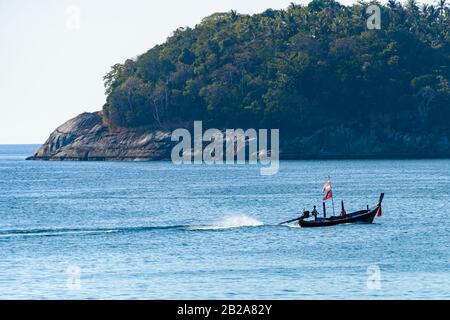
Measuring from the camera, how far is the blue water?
44.4m

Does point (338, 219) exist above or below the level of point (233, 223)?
above

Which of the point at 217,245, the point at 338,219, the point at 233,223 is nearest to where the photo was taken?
the point at 217,245

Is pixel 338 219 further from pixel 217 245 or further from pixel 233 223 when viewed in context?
pixel 217 245

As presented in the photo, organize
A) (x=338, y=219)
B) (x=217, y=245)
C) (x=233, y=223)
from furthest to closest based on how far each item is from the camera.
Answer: (x=233, y=223)
(x=338, y=219)
(x=217, y=245)

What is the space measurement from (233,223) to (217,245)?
15772mm

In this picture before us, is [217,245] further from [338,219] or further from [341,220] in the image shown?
[341,220]

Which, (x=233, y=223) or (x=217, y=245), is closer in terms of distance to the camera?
(x=217, y=245)

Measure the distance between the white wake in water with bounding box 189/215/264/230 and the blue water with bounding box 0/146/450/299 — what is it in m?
0.26

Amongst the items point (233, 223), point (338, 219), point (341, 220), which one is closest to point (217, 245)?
point (338, 219)

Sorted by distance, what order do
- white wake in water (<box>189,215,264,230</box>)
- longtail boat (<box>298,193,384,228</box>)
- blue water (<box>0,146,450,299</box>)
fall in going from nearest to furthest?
blue water (<box>0,146,450,299</box>)
longtail boat (<box>298,193,384,228</box>)
white wake in water (<box>189,215,264,230</box>)

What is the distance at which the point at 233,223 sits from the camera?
7919 cm

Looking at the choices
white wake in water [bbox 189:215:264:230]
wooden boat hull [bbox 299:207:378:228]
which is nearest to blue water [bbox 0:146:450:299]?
white wake in water [bbox 189:215:264:230]

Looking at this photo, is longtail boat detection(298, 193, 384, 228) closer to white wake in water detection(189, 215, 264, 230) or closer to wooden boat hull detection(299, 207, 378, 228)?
wooden boat hull detection(299, 207, 378, 228)

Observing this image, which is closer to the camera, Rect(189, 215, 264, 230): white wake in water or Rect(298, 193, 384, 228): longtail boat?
Rect(298, 193, 384, 228): longtail boat
